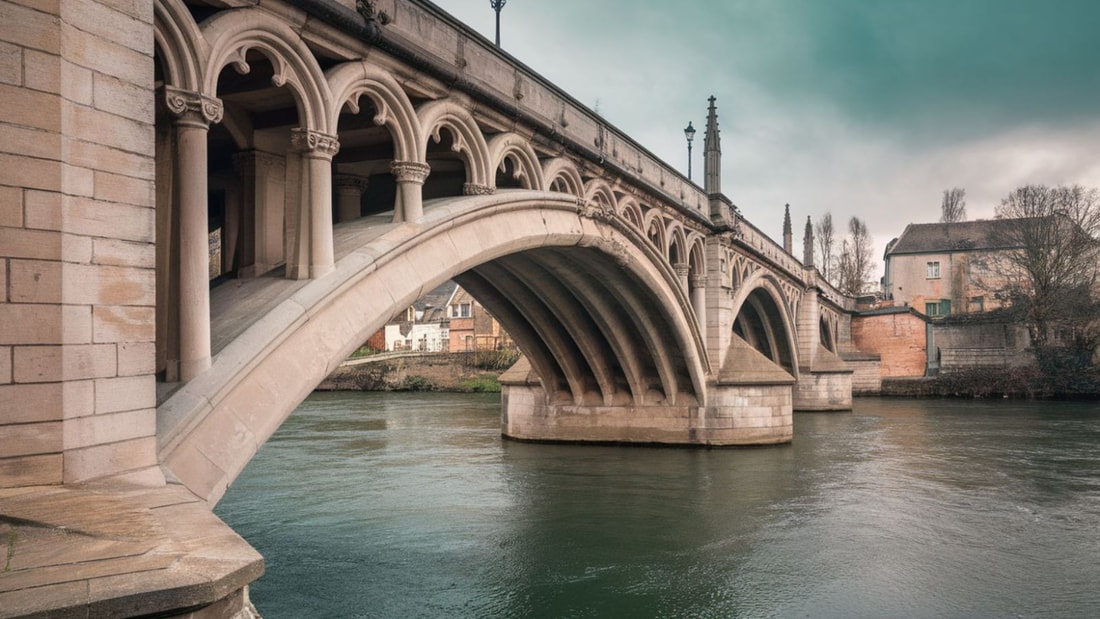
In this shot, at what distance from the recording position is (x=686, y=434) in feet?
62.7

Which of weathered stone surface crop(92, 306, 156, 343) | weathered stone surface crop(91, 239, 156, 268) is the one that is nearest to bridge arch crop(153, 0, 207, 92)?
weathered stone surface crop(91, 239, 156, 268)

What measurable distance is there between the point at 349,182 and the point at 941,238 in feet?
173

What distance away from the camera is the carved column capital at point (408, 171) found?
26.0ft

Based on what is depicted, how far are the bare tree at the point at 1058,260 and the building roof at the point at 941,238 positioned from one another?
40.7 ft

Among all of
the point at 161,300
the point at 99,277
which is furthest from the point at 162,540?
the point at 161,300

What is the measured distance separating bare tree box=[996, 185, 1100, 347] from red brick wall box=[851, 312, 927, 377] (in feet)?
17.1

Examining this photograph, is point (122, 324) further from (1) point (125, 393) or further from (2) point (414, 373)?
(2) point (414, 373)

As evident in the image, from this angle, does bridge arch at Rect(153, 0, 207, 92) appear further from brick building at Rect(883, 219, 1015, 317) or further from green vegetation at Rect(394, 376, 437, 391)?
brick building at Rect(883, 219, 1015, 317)

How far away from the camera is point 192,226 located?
551cm

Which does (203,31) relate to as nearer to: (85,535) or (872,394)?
(85,535)

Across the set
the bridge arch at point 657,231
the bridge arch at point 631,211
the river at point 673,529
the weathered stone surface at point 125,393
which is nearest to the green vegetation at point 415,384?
the river at point 673,529

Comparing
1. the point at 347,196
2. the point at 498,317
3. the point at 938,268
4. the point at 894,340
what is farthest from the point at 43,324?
the point at 938,268

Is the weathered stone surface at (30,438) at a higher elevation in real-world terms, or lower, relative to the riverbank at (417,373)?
higher

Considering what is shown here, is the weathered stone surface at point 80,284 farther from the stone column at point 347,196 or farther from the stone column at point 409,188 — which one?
the stone column at point 347,196
